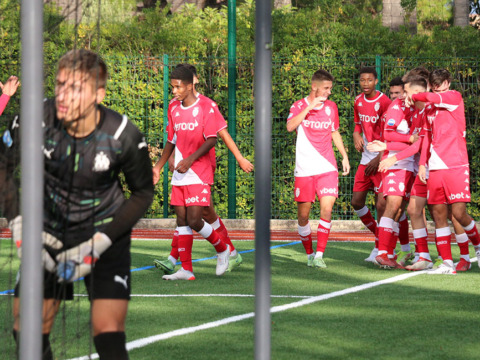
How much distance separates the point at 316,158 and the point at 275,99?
5.66m

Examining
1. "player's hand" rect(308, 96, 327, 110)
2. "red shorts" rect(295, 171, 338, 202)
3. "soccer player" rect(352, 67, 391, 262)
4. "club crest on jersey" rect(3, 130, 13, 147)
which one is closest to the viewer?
"club crest on jersey" rect(3, 130, 13, 147)

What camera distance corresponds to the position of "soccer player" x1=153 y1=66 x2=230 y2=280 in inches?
389

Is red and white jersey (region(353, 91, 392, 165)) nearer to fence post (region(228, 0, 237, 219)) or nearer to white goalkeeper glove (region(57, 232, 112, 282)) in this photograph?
fence post (region(228, 0, 237, 219))

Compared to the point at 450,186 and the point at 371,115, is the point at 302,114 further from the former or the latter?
the point at 450,186

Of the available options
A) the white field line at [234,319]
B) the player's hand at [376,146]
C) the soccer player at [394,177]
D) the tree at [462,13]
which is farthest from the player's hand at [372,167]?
the tree at [462,13]

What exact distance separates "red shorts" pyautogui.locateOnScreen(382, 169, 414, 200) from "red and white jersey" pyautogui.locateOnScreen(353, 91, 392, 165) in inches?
34.1

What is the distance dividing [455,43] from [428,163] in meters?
9.15

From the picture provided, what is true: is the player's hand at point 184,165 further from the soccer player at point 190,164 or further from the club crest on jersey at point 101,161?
the club crest on jersey at point 101,161

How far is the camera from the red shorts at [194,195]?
32.7 feet

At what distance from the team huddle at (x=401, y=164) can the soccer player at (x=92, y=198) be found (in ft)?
17.6

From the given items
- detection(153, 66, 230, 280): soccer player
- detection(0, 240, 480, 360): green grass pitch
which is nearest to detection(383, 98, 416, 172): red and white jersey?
detection(0, 240, 480, 360): green grass pitch

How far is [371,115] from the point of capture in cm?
1172

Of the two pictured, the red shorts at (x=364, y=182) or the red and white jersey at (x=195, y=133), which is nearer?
the red and white jersey at (x=195, y=133)

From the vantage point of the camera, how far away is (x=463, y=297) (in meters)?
8.50
